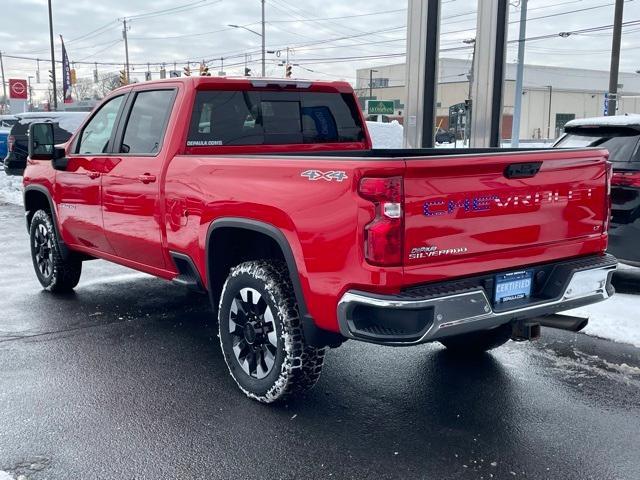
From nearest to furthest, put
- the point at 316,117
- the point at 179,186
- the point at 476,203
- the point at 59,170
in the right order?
the point at 476,203 → the point at 179,186 → the point at 316,117 → the point at 59,170

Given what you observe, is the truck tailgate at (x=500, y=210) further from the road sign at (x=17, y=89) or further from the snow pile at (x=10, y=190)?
the road sign at (x=17, y=89)

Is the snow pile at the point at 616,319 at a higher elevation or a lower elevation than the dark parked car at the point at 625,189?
lower

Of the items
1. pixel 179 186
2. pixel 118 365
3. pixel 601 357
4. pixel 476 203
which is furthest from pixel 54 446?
pixel 601 357

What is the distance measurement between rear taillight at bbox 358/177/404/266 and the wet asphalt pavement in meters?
1.09

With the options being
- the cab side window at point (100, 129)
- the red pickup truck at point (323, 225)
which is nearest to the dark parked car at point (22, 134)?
the cab side window at point (100, 129)

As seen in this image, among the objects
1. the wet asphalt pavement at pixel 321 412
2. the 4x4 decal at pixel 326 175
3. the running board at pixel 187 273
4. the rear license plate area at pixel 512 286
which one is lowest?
the wet asphalt pavement at pixel 321 412

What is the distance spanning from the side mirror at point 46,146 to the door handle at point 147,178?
1560mm

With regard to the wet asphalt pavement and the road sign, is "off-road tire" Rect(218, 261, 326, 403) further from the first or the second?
the road sign

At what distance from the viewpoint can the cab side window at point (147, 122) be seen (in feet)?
16.8

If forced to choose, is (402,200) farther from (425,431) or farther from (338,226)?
(425,431)

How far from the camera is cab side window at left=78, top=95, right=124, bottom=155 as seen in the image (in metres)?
5.82

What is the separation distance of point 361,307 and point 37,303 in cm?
443

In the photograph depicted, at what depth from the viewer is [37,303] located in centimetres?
667

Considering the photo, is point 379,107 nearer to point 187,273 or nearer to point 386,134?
point 386,134
